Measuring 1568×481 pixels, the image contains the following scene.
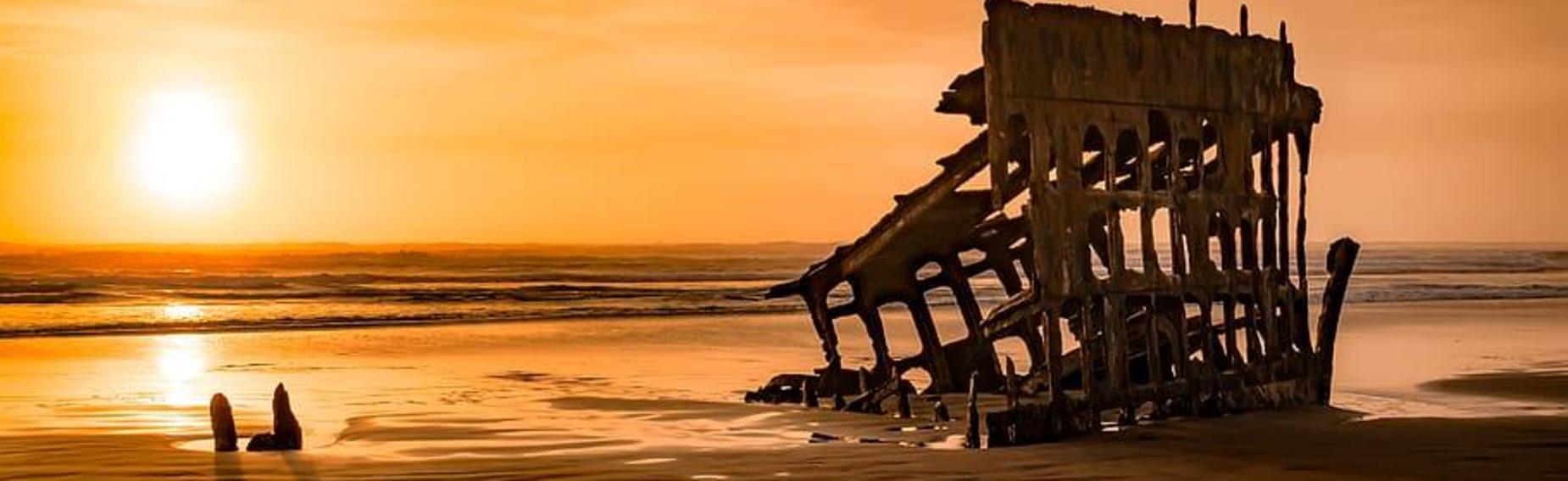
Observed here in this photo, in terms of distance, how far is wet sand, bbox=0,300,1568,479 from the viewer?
51.0 feet

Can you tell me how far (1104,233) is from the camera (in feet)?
72.2

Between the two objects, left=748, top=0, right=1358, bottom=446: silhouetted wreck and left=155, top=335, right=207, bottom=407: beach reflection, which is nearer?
left=748, top=0, right=1358, bottom=446: silhouetted wreck

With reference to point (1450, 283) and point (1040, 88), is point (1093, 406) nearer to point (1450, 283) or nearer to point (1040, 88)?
point (1040, 88)

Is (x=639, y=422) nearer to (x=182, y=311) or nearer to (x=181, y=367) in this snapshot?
(x=181, y=367)

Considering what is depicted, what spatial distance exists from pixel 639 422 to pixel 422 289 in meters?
47.4

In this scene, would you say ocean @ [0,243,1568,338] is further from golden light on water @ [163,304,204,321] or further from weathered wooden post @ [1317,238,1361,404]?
weathered wooden post @ [1317,238,1361,404]

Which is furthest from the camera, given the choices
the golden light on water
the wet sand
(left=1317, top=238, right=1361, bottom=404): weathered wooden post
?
the golden light on water

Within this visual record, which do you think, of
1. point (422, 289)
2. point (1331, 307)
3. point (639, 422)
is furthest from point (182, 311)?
point (1331, 307)

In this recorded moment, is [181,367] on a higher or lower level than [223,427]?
higher

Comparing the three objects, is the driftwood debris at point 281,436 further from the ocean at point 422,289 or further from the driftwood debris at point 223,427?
the ocean at point 422,289

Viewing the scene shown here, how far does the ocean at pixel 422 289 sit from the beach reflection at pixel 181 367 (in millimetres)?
4104

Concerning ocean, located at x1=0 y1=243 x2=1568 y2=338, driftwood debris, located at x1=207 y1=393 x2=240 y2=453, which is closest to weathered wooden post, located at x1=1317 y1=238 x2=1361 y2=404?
driftwood debris, located at x1=207 y1=393 x2=240 y2=453

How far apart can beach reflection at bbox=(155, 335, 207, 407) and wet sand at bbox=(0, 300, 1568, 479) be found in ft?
0.34

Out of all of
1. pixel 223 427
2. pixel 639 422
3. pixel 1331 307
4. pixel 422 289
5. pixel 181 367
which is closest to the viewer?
pixel 223 427
